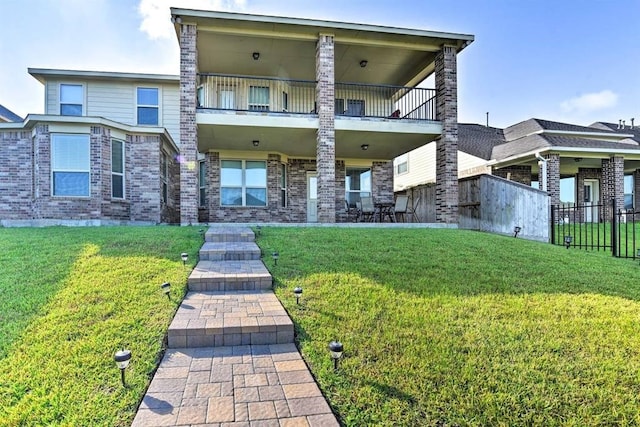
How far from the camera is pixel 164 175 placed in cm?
1288

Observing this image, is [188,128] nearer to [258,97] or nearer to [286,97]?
[258,97]

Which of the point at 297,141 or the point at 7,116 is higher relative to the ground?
the point at 7,116

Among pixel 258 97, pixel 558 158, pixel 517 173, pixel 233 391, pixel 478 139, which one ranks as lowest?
pixel 233 391

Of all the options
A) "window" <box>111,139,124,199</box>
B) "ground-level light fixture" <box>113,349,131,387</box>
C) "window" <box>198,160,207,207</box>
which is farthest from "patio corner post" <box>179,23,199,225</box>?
"ground-level light fixture" <box>113,349,131,387</box>

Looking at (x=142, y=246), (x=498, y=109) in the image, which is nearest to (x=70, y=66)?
(x=142, y=246)

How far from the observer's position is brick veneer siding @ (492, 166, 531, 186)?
16531 millimetres

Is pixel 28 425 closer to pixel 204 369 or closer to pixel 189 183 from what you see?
pixel 204 369

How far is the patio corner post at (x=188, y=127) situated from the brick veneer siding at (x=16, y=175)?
5.34m

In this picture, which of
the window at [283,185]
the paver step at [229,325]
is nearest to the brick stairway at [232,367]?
the paver step at [229,325]

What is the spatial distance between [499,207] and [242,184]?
8.34 m

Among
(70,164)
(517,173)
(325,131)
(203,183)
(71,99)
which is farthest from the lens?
(517,173)

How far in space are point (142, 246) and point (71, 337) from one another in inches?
122

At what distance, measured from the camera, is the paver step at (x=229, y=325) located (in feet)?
10.9

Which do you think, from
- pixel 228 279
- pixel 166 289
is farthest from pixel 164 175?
pixel 166 289
